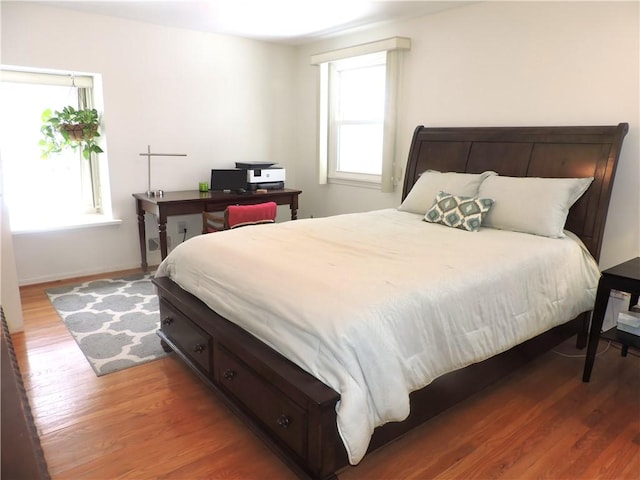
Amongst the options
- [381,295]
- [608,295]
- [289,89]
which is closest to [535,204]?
[608,295]

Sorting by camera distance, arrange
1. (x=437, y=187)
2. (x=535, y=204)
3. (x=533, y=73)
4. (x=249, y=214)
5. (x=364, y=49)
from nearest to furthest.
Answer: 1. (x=535, y=204)
2. (x=533, y=73)
3. (x=437, y=187)
4. (x=249, y=214)
5. (x=364, y=49)

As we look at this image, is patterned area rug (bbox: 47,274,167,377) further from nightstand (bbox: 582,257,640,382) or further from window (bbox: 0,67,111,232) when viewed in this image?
nightstand (bbox: 582,257,640,382)

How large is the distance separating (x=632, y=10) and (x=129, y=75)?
3.75 meters

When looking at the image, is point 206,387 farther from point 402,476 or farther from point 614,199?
point 614,199

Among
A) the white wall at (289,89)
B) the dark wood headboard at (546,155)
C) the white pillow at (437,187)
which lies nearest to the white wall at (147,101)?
the white wall at (289,89)

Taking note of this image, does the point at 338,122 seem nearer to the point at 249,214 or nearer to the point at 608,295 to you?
the point at 249,214

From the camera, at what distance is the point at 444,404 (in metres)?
1.94

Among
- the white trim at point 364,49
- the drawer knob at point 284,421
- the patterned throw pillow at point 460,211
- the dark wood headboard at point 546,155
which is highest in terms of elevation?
the white trim at point 364,49

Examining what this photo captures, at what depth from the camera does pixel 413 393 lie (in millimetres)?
1781

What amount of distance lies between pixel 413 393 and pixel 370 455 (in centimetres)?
32

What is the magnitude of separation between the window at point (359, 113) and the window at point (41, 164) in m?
2.18

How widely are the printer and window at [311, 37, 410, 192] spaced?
0.49 metres

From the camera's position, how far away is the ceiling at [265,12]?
3.37 m

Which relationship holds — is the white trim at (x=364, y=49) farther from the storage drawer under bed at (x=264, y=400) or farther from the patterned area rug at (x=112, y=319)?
the storage drawer under bed at (x=264, y=400)
